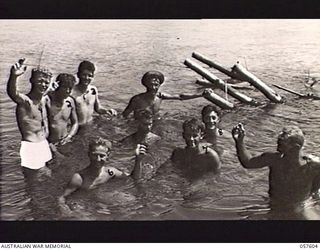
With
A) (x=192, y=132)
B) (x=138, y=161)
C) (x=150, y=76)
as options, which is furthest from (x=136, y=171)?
(x=150, y=76)

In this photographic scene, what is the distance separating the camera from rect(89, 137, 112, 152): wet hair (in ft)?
6.74

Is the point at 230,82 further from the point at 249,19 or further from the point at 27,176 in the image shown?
the point at 27,176

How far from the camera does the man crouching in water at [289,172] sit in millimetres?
2012

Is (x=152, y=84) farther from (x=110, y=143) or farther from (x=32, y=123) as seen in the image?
(x=32, y=123)

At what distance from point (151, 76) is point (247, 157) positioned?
45cm

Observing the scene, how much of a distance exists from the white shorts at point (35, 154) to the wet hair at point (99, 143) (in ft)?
0.50

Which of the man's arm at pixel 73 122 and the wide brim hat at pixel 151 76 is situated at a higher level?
the wide brim hat at pixel 151 76

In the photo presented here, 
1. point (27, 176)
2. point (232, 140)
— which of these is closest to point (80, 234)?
point (27, 176)

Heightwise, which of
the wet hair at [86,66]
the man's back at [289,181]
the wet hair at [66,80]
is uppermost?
the wet hair at [86,66]

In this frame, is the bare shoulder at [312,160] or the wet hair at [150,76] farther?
the wet hair at [150,76]

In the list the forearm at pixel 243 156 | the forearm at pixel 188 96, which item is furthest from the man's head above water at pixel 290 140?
the forearm at pixel 188 96

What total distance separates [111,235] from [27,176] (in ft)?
1.19

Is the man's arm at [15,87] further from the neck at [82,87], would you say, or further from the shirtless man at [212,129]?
the shirtless man at [212,129]

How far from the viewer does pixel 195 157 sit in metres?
2.05
